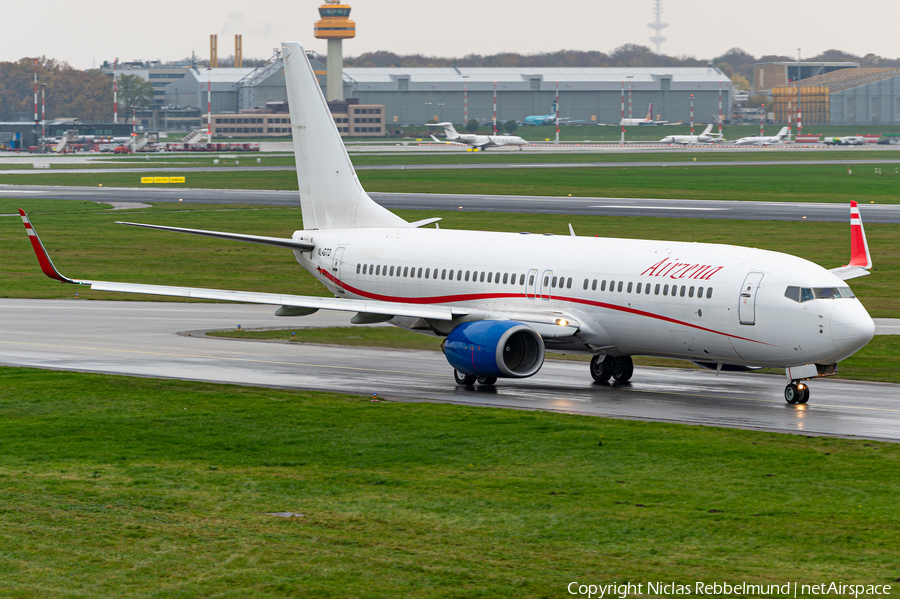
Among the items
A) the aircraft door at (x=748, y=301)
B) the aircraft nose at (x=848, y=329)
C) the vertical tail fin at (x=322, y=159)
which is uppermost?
the vertical tail fin at (x=322, y=159)

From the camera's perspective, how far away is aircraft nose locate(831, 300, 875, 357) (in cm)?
3130

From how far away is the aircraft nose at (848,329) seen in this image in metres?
31.3

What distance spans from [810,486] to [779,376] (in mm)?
16424

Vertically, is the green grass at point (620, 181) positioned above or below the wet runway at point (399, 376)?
above

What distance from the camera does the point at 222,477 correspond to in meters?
23.4

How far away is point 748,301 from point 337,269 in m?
16.6

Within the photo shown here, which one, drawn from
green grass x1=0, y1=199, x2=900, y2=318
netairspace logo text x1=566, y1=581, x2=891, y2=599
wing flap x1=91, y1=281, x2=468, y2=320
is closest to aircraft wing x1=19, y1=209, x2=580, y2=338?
wing flap x1=91, y1=281, x2=468, y2=320

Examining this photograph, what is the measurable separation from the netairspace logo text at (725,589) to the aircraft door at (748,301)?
16.4 m

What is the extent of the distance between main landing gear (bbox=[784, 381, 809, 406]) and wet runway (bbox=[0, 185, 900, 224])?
54361 millimetres

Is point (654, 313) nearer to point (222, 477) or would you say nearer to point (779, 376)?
point (779, 376)

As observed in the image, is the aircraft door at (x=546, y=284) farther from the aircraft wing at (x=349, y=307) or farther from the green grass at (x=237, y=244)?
the green grass at (x=237, y=244)

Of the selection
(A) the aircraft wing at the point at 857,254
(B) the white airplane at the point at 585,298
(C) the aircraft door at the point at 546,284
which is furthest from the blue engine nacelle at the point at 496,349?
(A) the aircraft wing at the point at 857,254

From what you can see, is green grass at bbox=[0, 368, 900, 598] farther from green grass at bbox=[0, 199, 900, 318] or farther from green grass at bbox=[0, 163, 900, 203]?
green grass at bbox=[0, 163, 900, 203]

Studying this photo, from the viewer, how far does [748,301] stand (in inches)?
1276
